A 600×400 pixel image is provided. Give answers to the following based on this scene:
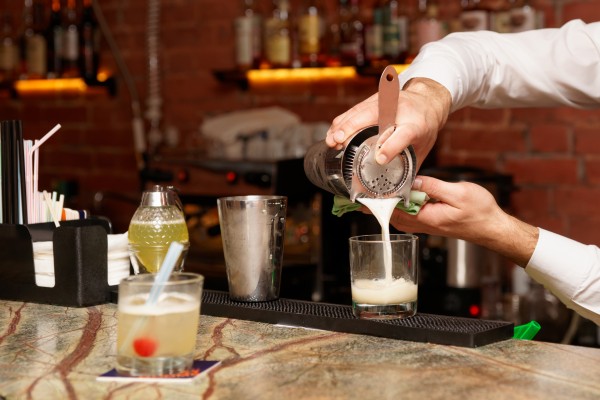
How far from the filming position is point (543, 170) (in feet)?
9.87

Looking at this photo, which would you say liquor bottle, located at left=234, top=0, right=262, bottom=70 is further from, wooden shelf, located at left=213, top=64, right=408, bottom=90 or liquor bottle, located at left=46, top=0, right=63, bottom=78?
liquor bottle, located at left=46, top=0, right=63, bottom=78

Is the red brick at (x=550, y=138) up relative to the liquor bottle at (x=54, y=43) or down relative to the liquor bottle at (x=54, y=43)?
down

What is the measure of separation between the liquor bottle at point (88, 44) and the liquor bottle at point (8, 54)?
0.35 m

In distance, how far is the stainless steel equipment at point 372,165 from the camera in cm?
134

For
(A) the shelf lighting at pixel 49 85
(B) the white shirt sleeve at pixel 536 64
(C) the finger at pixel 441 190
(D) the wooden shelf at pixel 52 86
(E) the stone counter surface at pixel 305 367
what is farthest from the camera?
(A) the shelf lighting at pixel 49 85

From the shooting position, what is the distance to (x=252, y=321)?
138cm

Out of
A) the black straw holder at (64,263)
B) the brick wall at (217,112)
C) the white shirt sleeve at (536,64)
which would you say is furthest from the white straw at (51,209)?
the brick wall at (217,112)

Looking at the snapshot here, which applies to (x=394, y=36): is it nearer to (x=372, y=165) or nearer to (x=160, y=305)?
(x=372, y=165)

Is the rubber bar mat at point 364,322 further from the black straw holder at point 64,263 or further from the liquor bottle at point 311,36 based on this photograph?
the liquor bottle at point 311,36

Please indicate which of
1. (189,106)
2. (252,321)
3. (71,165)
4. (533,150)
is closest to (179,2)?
(189,106)

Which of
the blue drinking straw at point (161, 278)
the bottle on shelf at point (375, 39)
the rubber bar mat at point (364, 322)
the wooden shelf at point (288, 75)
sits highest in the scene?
the bottle on shelf at point (375, 39)

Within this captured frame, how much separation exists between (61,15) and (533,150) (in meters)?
2.28

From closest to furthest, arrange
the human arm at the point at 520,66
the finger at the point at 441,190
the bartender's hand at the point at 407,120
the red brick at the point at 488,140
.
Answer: the bartender's hand at the point at 407,120
the finger at the point at 441,190
the human arm at the point at 520,66
the red brick at the point at 488,140

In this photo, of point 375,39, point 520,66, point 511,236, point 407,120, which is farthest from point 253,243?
point 375,39
